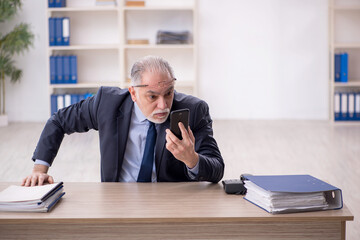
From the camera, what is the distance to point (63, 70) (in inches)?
291

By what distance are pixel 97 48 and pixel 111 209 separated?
216 inches

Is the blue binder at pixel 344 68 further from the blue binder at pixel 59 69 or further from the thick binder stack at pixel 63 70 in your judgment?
the blue binder at pixel 59 69

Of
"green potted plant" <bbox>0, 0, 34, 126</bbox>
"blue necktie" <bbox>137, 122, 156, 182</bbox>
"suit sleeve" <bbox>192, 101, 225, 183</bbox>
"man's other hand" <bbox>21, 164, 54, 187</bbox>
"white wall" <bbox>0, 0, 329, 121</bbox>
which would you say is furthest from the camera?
"white wall" <bbox>0, 0, 329, 121</bbox>

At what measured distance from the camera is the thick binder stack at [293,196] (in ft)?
6.66

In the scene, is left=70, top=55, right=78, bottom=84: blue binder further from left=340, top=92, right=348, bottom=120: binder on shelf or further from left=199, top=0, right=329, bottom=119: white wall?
left=340, top=92, right=348, bottom=120: binder on shelf

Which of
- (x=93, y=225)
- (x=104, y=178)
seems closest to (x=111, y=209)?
(x=93, y=225)

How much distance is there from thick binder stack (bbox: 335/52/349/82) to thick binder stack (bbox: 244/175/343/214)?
5429 mm

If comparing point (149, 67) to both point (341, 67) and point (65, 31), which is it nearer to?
point (65, 31)

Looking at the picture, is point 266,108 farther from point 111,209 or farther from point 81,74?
point 111,209

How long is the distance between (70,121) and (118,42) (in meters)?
5.03

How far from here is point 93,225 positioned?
6.53 ft

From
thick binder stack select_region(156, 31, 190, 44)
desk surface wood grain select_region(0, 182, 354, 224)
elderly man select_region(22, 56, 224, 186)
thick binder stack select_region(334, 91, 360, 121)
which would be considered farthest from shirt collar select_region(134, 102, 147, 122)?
thick binder stack select_region(334, 91, 360, 121)

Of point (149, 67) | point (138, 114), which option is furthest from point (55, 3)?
point (149, 67)

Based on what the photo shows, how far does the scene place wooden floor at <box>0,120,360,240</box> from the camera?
4.88 m
